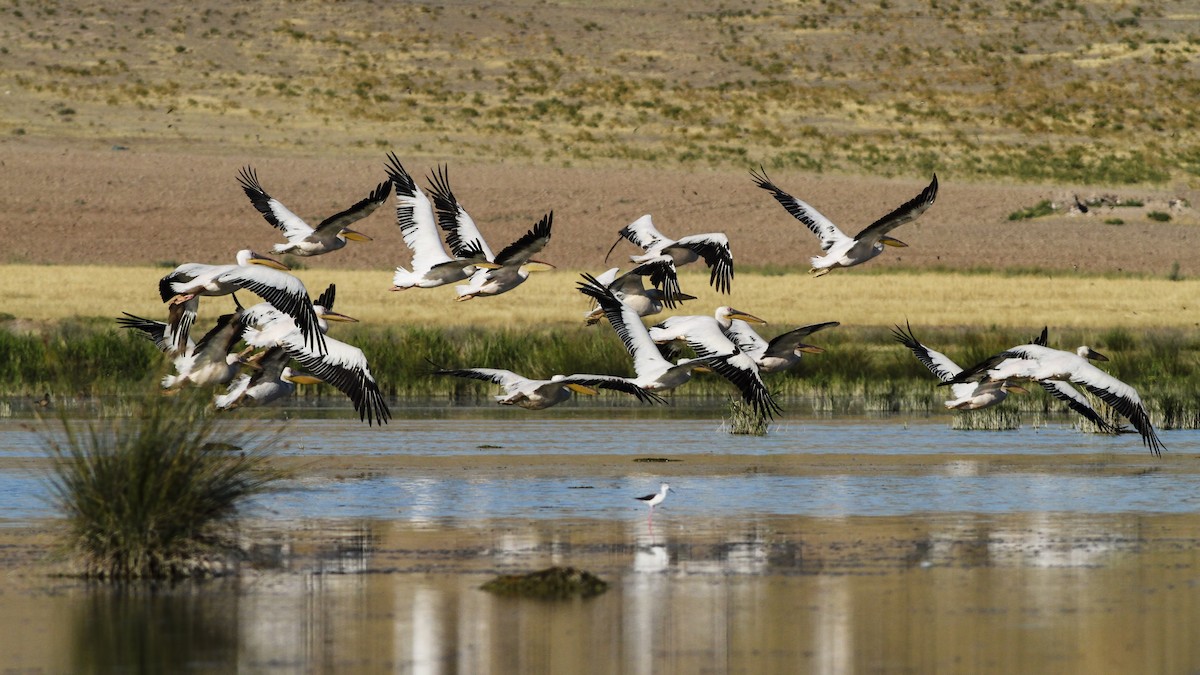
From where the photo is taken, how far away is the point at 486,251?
19203mm

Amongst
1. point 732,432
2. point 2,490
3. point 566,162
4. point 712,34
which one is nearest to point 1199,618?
point 2,490

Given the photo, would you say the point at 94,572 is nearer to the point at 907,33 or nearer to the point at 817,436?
the point at 817,436

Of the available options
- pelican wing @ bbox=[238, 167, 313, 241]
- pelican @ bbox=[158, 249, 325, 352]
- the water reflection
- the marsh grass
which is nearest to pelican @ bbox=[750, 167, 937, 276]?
pelican wing @ bbox=[238, 167, 313, 241]

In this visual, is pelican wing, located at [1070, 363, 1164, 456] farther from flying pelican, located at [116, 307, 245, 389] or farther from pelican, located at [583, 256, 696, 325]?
flying pelican, located at [116, 307, 245, 389]

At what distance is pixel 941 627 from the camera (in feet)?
36.9

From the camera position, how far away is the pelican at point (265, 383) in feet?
59.8

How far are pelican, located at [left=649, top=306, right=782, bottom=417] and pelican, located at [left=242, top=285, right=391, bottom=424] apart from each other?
2978mm

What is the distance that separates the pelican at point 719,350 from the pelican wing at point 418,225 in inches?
84.3

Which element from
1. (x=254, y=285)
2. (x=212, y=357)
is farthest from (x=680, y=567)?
(x=212, y=357)

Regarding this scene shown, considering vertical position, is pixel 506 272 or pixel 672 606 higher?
pixel 506 272

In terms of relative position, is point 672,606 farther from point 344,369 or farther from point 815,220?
point 815,220

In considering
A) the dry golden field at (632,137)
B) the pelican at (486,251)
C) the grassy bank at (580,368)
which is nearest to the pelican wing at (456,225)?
the pelican at (486,251)

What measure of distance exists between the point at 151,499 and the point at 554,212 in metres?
46.8

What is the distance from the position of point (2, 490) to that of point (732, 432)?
28.5ft
